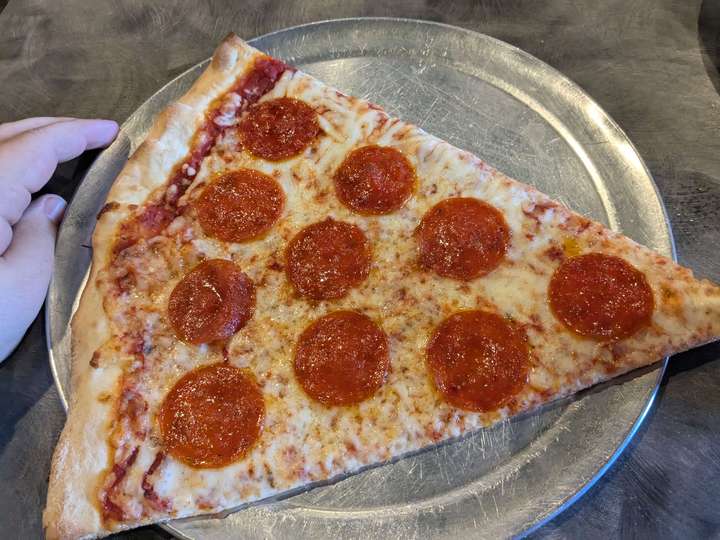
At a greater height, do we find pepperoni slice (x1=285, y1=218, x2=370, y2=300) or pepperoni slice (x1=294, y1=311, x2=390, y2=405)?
pepperoni slice (x1=285, y1=218, x2=370, y2=300)

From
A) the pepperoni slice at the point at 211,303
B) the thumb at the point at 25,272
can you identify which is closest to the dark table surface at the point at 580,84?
the thumb at the point at 25,272

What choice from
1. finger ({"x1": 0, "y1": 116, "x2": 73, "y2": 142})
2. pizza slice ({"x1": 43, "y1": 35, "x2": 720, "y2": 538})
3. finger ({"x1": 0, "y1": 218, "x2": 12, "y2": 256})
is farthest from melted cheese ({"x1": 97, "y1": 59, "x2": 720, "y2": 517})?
finger ({"x1": 0, "y1": 116, "x2": 73, "y2": 142})

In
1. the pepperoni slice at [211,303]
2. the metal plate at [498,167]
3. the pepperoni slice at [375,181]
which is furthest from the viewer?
the pepperoni slice at [375,181]

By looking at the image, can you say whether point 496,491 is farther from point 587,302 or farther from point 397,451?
point 587,302

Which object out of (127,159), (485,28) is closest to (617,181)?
(485,28)

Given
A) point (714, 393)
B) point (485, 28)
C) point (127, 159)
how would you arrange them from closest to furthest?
point (714, 393)
point (127, 159)
point (485, 28)

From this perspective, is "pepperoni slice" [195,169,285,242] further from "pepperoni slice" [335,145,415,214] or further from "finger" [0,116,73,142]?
"finger" [0,116,73,142]

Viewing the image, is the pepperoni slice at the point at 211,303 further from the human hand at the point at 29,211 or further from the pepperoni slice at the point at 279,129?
the human hand at the point at 29,211
